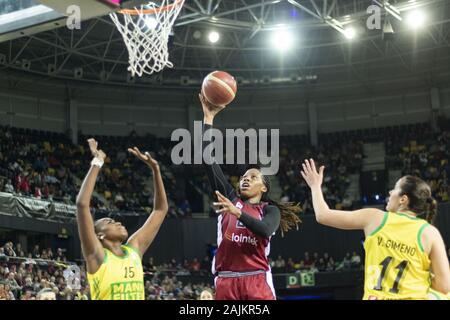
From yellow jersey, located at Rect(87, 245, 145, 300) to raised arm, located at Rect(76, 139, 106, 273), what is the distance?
0.06m

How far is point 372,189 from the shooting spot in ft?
92.3

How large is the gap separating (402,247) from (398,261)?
Result: 0.09 metres

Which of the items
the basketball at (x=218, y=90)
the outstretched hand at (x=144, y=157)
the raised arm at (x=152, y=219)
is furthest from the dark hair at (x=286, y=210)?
the outstretched hand at (x=144, y=157)

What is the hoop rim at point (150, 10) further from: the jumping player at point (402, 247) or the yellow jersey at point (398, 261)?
the yellow jersey at point (398, 261)

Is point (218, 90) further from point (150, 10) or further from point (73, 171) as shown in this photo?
point (73, 171)

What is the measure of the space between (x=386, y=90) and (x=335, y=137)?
2.98 m

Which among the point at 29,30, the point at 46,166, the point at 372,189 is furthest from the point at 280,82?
the point at 29,30

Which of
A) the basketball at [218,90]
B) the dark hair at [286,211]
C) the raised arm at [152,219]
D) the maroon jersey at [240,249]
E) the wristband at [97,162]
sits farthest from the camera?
the basketball at [218,90]

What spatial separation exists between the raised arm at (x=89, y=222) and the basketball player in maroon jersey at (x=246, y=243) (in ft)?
3.43

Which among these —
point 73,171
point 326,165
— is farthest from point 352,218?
point 326,165

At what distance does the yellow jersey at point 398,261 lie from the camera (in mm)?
4520
